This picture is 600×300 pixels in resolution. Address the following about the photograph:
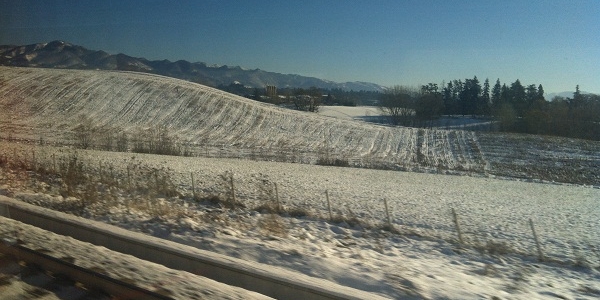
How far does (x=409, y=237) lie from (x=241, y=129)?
42528 mm

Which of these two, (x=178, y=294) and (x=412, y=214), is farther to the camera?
(x=412, y=214)

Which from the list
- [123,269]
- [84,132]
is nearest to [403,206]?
[123,269]

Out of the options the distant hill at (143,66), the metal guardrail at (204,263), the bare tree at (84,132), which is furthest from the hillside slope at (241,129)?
the metal guardrail at (204,263)

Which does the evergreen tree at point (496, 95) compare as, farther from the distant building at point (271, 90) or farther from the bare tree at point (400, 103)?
the distant building at point (271, 90)

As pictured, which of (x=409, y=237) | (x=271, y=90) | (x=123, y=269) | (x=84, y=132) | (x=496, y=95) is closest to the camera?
(x=123, y=269)

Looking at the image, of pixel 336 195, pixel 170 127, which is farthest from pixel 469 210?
pixel 170 127

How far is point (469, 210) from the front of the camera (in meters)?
19.2

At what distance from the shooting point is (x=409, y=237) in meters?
13.2

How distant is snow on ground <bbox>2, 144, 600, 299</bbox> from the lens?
326 inches

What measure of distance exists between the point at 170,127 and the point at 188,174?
30.0 meters

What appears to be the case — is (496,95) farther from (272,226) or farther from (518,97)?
(272,226)

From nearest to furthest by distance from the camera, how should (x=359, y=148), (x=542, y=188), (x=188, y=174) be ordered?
(x=188, y=174), (x=542, y=188), (x=359, y=148)

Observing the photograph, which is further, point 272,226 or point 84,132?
point 84,132

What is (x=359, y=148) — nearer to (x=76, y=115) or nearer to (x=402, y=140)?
(x=402, y=140)
